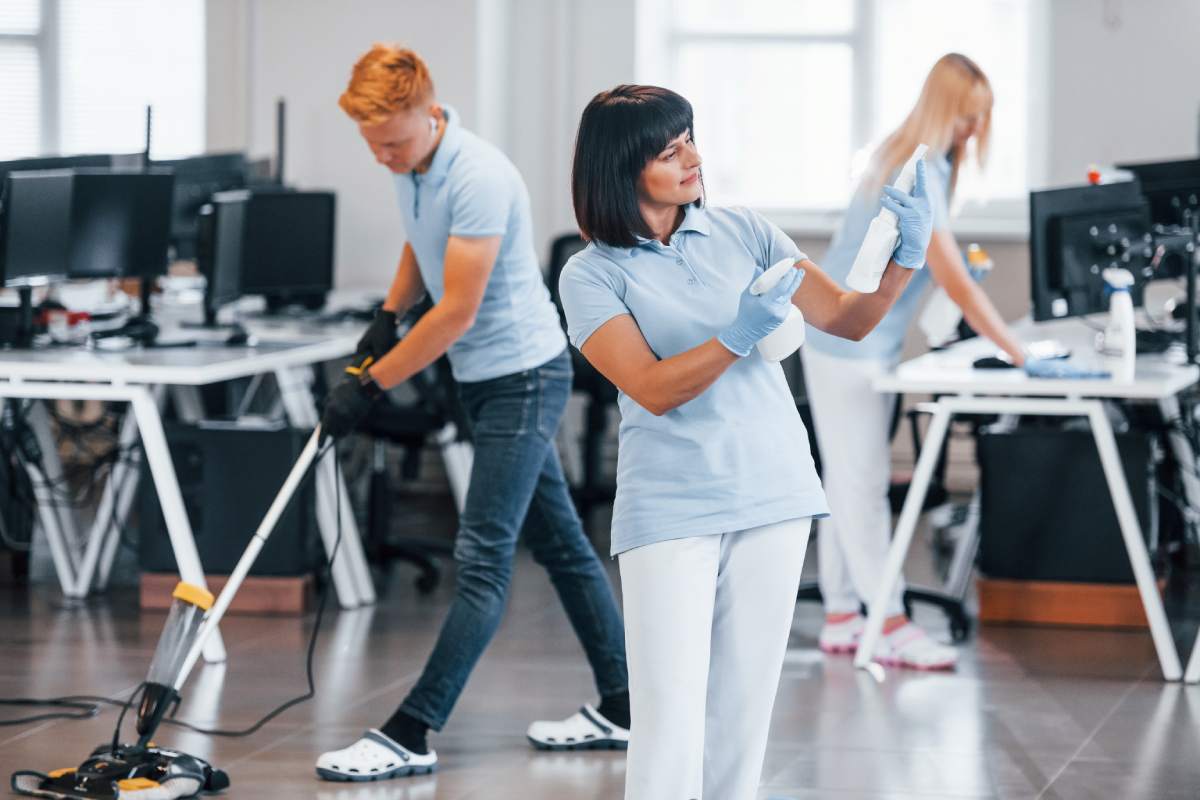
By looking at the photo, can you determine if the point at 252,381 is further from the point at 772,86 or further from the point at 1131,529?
the point at 1131,529

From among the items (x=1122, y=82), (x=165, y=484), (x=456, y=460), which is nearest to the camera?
(x=165, y=484)

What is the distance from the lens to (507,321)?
3490 millimetres

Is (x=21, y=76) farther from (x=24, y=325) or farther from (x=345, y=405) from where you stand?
(x=345, y=405)

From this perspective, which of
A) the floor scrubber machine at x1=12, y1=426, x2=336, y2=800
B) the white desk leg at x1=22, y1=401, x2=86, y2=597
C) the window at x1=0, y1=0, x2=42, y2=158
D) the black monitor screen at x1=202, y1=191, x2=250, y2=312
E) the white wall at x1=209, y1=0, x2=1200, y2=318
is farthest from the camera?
the window at x1=0, y1=0, x2=42, y2=158

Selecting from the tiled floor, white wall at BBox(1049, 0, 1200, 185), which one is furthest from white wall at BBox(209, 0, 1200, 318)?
the tiled floor

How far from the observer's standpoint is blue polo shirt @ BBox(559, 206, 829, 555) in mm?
2307

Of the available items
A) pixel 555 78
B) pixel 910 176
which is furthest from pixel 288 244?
pixel 910 176

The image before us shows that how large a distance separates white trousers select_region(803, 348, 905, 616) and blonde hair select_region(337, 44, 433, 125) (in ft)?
4.77

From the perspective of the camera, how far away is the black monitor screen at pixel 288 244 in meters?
5.91

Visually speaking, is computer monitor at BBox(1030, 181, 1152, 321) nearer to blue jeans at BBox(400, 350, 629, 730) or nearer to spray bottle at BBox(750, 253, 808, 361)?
blue jeans at BBox(400, 350, 629, 730)

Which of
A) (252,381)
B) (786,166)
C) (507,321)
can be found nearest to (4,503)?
(252,381)

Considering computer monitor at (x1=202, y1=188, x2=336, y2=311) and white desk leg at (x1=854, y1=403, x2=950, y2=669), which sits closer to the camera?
white desk leg at (x1=854, y1=403, x2=950, y2=669)

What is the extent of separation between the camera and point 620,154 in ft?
7.66

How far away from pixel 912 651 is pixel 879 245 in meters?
2.28
